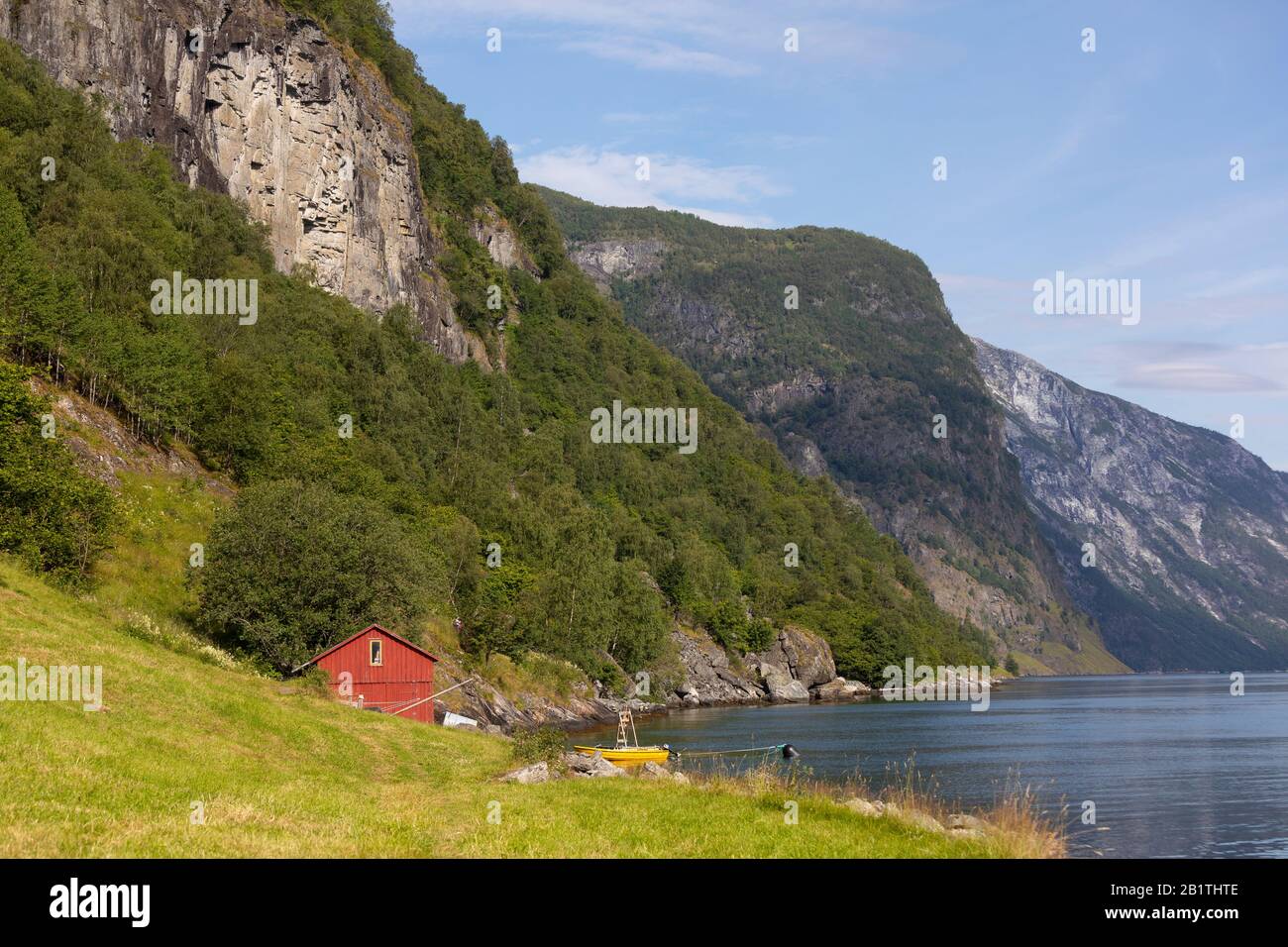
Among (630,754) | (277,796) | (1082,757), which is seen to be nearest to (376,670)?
(630,754)

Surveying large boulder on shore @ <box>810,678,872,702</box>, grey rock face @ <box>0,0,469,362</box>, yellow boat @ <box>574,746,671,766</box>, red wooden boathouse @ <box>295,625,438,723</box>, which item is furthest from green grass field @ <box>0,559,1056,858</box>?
large boulder on shore @ <box>810,678,872,702</box>

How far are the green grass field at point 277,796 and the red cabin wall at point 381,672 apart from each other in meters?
21.9

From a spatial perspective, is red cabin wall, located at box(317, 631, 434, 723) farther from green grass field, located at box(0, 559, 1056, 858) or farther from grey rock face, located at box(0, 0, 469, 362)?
grey rock face, located at box(0, 0, 469, 362)

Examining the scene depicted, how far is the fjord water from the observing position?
45812 mm

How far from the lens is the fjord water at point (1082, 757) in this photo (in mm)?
45812

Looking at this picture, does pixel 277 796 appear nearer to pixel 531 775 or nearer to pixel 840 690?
pixel 531 775

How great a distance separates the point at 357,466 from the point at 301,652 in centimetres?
3910

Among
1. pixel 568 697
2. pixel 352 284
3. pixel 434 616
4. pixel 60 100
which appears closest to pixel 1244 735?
pixel 568 697

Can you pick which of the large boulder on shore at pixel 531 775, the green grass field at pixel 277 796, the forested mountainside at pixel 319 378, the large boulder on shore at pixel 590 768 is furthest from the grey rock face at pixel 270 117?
the large boulder on shore at pixel 531 775

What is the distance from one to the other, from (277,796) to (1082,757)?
67.6 metres

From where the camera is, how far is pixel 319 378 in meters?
115

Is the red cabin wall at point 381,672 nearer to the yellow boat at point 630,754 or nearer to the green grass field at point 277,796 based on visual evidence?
the yellow boat at point 630,754

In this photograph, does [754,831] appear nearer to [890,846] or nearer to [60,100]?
[890,846]
